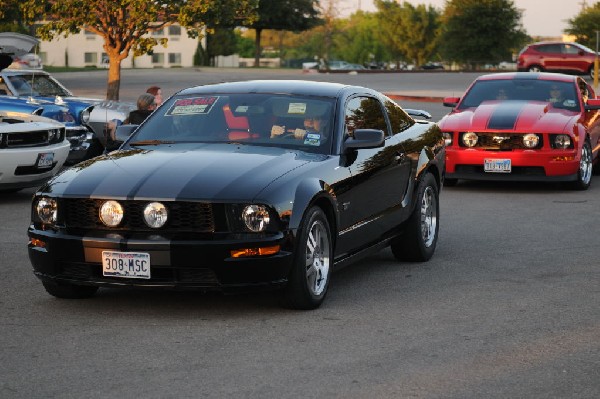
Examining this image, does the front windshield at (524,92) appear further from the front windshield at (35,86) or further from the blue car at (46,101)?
the front windshield at (35,86)

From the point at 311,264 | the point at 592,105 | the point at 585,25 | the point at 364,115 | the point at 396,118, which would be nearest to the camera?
the point at 311,264

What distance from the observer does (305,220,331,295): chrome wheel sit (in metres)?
7.67

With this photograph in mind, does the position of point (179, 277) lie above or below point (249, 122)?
below

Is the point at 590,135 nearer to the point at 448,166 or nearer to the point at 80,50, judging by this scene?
the point at 448,166

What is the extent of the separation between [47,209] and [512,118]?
8.78 meters

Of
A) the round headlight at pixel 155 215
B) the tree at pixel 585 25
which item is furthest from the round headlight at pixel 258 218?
the tree at pixel 585 25

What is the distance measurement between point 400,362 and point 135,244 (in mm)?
1820

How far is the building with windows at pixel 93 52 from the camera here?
111 meters

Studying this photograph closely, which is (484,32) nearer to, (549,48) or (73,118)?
(549,48)

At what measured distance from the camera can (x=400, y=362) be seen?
6305 mm

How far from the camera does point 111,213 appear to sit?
24.0 feet

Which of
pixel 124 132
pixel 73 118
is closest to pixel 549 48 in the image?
pixel 73 118

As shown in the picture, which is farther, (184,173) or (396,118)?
(396,118)

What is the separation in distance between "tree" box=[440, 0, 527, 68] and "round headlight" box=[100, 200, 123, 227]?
8440 cm
